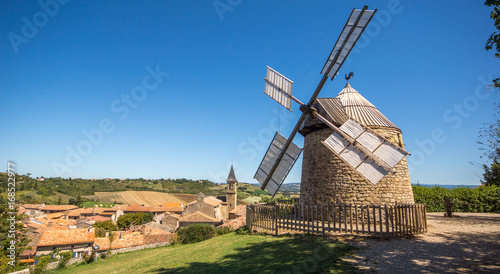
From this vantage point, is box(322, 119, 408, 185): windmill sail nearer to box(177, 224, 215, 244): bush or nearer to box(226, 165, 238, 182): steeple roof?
box(177, 224, 215, 244): bush

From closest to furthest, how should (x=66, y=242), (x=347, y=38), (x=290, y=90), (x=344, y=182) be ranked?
1. (x=347, y=38)
2. (x=344, y=182)
3. (x=290, y=90)
4. (x=66, y=242)

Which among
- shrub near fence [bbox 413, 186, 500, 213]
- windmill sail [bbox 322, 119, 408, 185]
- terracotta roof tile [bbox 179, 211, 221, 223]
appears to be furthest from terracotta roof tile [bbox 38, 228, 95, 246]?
shrub near fence [bbox 413, 186, 500, 213]

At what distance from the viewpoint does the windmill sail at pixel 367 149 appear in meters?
8.89

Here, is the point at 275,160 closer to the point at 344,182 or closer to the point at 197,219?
the point at 344,182

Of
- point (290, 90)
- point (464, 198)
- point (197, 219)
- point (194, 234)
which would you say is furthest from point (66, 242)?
point (464, 198)

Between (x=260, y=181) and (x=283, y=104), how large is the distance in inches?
208

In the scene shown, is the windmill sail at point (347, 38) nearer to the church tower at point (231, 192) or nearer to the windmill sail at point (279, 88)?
the windmill sail at point (279, 88)

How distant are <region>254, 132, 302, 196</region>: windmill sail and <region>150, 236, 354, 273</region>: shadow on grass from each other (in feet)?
14.4

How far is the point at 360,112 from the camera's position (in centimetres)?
1366

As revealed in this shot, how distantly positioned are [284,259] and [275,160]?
759 cm

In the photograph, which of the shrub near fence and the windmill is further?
the shrub near fence

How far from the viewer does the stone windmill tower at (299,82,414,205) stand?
1185 cm

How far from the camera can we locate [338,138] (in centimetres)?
1042

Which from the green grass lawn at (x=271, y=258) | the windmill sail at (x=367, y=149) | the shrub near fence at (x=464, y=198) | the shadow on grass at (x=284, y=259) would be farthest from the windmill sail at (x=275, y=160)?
the shrub near fence at (x=464, y=198)
